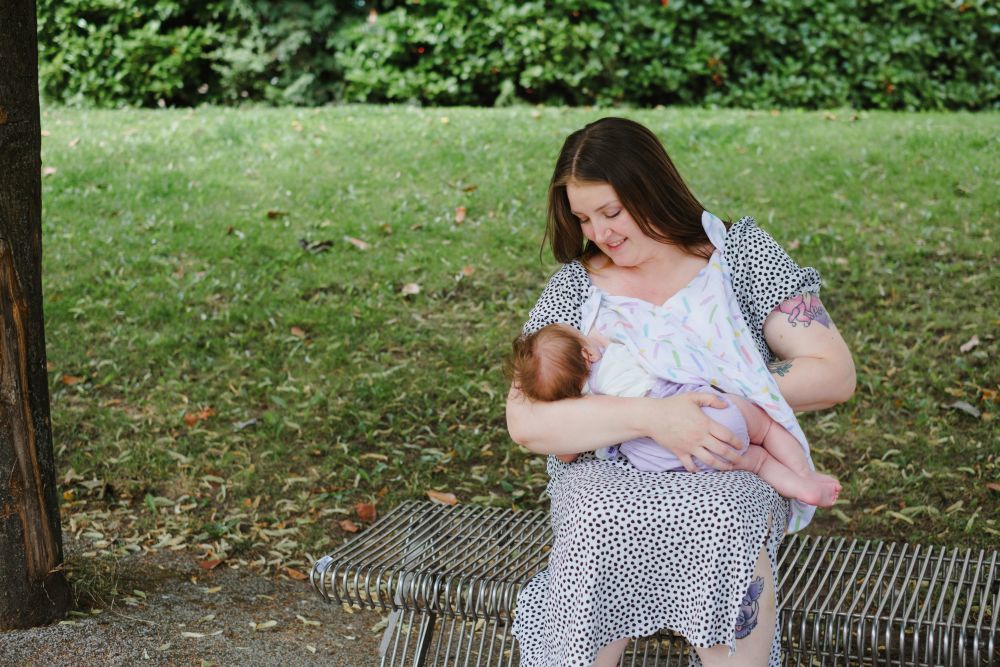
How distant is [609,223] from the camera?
289 centimetres

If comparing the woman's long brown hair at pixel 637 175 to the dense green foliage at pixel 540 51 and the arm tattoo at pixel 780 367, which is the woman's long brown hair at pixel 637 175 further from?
the dense green foliage at pixel 540 51

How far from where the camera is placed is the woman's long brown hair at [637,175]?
286 centimetres

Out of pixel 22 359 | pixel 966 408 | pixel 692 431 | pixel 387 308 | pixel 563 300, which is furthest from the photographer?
pixel 387 308

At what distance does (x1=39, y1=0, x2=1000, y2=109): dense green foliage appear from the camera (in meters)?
9.20

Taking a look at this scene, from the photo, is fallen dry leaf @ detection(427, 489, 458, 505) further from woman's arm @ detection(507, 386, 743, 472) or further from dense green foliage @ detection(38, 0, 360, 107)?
dense green foliage @ detection(38, 0, 360, 107)

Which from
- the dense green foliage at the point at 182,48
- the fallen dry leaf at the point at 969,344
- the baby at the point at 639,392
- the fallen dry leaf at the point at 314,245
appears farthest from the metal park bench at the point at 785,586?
the dense green foliage at the point at 182,48

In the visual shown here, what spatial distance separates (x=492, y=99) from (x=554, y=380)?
741 cm

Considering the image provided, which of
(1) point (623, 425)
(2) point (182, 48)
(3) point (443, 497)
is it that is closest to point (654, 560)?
(1) point (623, 425)

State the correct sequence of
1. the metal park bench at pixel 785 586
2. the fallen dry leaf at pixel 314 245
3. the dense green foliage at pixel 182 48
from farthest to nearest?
the dense green foliage at pixel 182 48 → the fallen dry leaf at pixel 314 245 → the metal park bench at pixel 785 586

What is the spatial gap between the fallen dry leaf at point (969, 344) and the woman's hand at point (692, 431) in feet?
9.78

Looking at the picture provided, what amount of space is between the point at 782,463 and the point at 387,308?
3.33 metres

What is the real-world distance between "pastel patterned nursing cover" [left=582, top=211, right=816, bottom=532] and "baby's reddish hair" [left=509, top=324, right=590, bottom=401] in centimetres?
15

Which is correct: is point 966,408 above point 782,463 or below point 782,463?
below

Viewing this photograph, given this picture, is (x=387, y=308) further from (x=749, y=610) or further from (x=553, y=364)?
(x=749, y=610)
